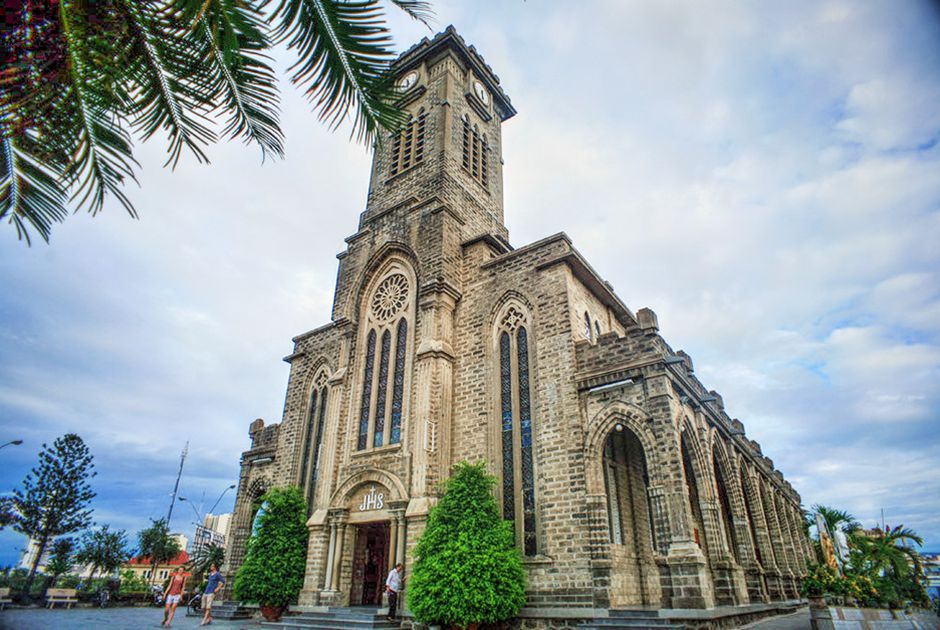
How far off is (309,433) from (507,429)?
843 centimetres

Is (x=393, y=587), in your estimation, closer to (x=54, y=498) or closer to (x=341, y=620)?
(x=341, y=620)

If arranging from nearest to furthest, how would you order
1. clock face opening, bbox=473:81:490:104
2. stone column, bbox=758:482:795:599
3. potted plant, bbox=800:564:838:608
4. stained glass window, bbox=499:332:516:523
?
potted plant, bbox=800:564:838:608 < stained glass window, bbox=499:332:516:523 < stone column, bbox=758:482:795:599 < clock face opening, bbox=473:81:490:104

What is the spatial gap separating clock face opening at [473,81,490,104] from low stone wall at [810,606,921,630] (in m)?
22.7

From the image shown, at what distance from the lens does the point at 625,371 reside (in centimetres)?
1359

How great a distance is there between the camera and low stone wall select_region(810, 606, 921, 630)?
418 inches

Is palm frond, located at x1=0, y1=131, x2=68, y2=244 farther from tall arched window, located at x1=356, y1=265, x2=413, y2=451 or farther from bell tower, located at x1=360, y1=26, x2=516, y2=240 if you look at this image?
bell tower, located at x1=360, y1=26, x2=516, y2=240

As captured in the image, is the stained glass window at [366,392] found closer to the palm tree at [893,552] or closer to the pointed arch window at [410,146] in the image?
the pointed arch window at [410,146]

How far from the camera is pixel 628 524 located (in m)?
14.5

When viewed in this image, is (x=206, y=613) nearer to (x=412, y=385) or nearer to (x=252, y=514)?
(x=252, y=514)

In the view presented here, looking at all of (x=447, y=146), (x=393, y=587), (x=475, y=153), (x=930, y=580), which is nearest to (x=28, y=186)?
(x=393, y=587)

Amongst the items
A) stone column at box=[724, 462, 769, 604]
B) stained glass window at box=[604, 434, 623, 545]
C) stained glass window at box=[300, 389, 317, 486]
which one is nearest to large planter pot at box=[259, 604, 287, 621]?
stained glass window at box=[300, 389, 317, 486]

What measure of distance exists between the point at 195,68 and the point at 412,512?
493 inches

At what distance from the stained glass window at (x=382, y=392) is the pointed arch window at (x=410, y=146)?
790cm

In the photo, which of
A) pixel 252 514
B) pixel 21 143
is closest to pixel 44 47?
pixel 21 143
